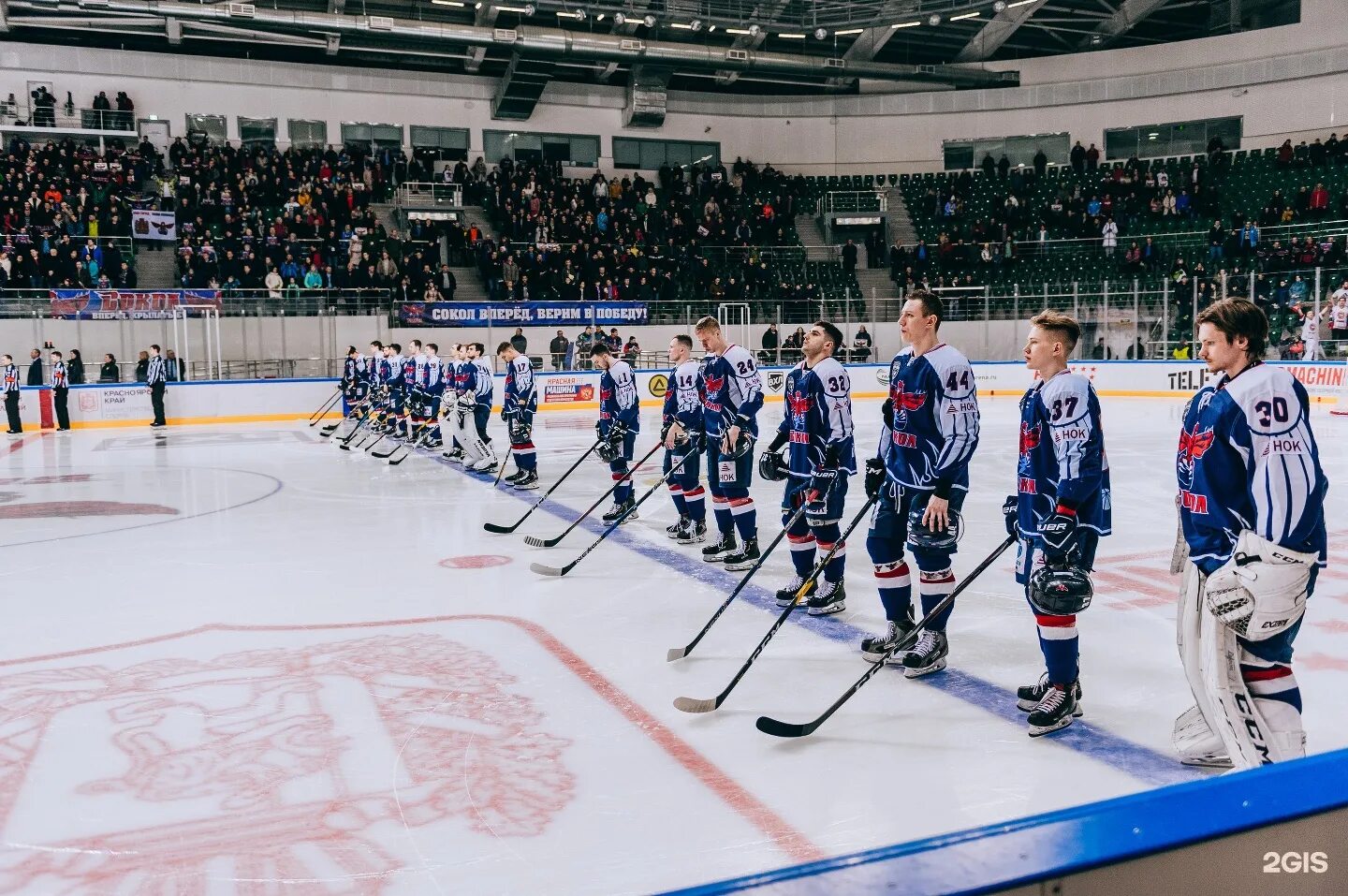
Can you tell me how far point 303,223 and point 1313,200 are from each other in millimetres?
24359

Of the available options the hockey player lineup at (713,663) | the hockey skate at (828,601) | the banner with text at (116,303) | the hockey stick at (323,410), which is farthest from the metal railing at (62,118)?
the hockey skate at (828,601)

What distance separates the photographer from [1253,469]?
2895 mm

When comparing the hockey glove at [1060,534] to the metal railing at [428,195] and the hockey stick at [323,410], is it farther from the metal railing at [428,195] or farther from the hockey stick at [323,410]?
the metal railing at [428,195]

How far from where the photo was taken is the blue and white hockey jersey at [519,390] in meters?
11.1

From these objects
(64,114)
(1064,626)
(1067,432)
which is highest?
(64,114)

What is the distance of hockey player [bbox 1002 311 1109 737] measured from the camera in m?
3.74

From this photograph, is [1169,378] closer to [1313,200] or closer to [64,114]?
[1313,200]

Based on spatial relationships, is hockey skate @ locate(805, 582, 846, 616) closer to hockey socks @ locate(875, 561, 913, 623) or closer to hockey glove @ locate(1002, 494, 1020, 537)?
hockey socks @ locate(875, 561, 913, 623)

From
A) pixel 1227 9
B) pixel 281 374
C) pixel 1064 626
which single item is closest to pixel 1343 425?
pixel 1064 626

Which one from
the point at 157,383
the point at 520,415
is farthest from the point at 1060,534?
the point at 157,383

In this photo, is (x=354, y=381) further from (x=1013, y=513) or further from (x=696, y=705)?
(x=1013, y=513)

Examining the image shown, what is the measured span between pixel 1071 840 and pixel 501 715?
3184 mm

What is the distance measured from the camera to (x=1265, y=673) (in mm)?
2941

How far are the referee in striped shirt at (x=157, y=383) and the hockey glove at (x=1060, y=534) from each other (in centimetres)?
1824
